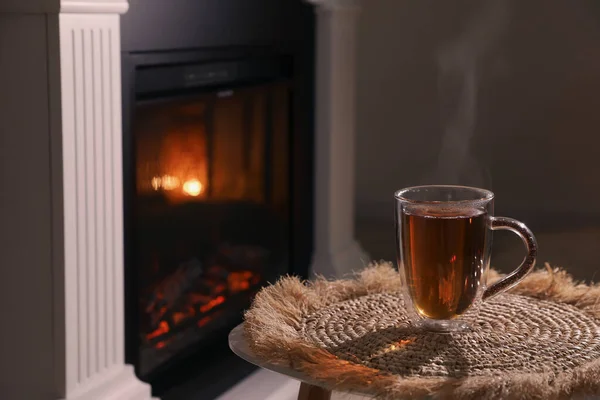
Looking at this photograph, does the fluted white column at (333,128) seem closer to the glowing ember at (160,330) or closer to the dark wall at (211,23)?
the dark wall at (211,23)

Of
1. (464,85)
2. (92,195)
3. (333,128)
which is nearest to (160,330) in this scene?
(92,195)

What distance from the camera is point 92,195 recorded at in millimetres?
1500

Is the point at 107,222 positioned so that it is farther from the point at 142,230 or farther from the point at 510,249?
the point at 510,249

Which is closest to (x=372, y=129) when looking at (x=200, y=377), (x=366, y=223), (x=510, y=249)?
(x=366, y=223)

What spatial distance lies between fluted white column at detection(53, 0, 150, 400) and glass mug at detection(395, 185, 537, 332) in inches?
29.1

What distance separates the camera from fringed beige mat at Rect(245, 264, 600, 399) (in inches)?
29.1

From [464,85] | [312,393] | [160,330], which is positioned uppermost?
[464,85]

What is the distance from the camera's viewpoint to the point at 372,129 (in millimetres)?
3137

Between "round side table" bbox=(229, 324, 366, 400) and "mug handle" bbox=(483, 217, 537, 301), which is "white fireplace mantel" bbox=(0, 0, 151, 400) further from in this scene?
"mug handle" bbox=(483, 217, 537, 301)

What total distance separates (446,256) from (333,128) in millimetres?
1655

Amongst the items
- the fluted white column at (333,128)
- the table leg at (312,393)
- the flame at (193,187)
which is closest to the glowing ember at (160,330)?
the flame at (193,187)

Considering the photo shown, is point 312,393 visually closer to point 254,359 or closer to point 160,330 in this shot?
point 254,359

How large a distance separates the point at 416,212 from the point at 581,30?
233 centimetres

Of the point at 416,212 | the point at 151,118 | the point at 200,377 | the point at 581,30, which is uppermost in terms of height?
the point at 581,30
